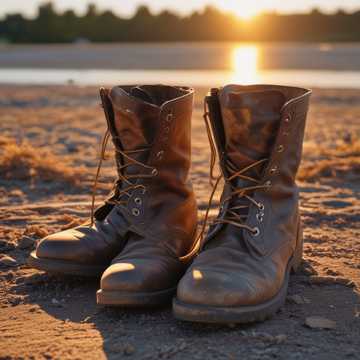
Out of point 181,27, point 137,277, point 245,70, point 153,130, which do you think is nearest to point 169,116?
point 153,130

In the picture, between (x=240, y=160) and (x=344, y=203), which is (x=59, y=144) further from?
(x=240, y=160)

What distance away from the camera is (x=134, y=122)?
2.71 m

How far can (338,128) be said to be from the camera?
8.08m

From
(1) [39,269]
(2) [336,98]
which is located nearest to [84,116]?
(2) [336,98]

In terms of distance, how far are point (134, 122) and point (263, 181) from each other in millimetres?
558

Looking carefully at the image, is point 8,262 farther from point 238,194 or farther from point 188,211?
point 238,194

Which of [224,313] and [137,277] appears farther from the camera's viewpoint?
[137,277]

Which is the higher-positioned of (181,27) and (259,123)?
(181,27)

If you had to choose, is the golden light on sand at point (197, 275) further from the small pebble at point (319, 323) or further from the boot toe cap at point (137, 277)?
the small pebble at point (319, 323)

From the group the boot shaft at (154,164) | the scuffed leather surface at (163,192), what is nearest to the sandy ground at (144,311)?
the scuffed leather surface at (163,192)

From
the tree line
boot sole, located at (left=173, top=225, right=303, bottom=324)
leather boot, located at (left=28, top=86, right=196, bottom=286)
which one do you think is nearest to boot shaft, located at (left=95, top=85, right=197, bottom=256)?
leather boot, located at (left=28, top=86, right=196, bottom=286)

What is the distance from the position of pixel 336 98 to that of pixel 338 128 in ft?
13.7

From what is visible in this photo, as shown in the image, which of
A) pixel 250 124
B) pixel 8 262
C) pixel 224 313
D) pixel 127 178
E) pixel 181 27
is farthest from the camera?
pixel 181 27

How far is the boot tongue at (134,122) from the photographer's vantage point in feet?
8.83
